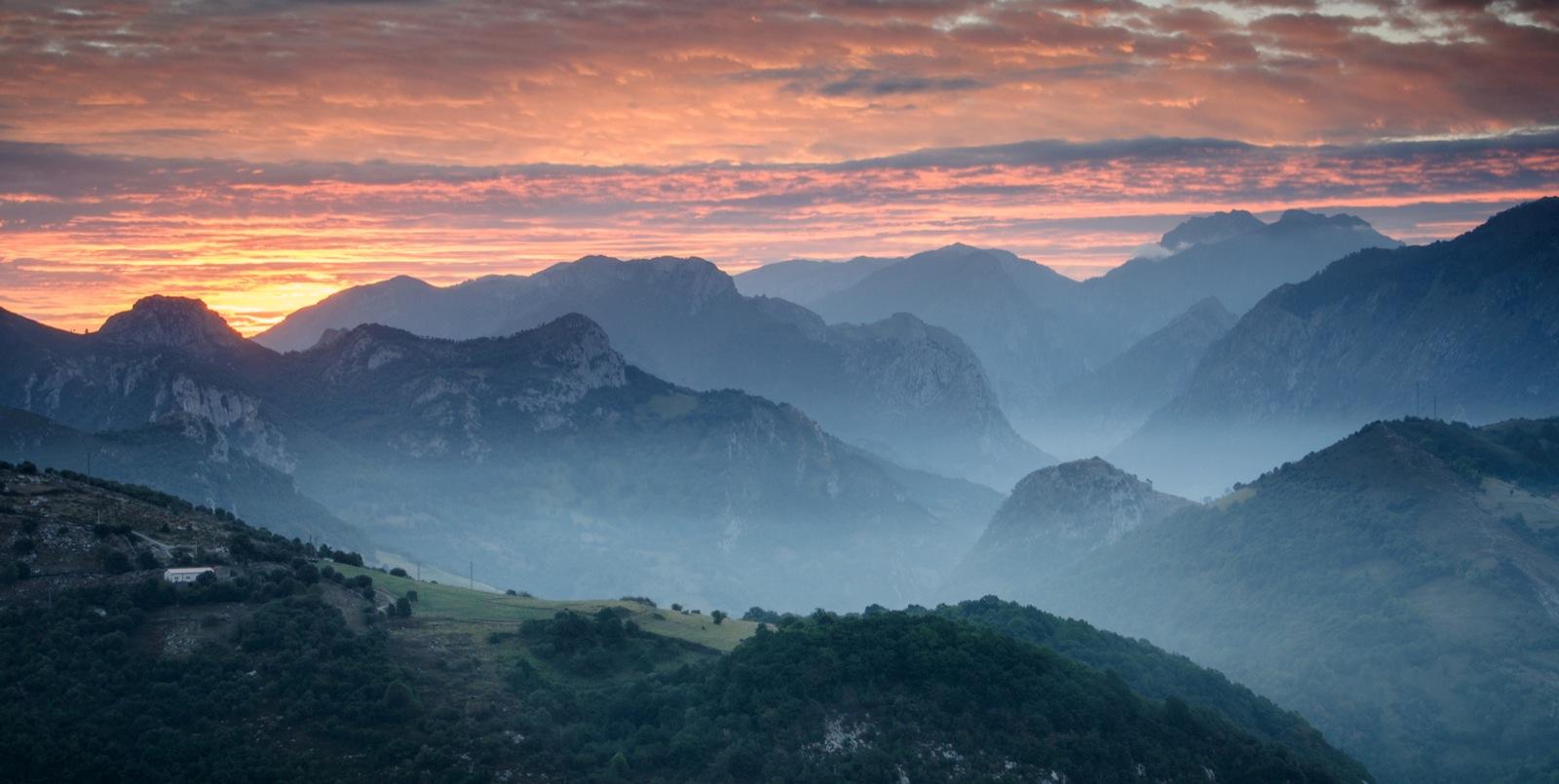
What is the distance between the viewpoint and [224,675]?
112562 mm

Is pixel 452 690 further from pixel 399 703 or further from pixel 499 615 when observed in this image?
pixel 499 615

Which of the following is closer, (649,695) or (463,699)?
(463,699)

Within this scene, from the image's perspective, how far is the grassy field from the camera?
5664 inches

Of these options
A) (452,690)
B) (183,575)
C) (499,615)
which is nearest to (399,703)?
(452,690)

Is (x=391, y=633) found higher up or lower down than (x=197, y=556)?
lower down

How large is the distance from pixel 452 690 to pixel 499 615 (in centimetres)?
3043

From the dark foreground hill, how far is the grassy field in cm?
80

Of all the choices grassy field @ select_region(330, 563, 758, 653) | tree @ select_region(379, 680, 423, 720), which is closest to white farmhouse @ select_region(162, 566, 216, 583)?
grassy field @ select_region(330, 563, 758, 653)

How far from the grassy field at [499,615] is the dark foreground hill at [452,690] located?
0.80 meters

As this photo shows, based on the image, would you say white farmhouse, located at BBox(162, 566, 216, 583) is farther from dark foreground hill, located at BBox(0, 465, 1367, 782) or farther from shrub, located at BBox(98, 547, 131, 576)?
shrub, located at BBox(98, 547, 131, 576)

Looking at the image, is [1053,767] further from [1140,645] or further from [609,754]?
[1140,645]

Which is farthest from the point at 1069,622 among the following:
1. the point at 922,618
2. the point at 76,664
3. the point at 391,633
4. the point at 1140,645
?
the point at 76,664

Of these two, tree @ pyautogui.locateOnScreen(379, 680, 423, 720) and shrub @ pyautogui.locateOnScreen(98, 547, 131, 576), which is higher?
shrub @ pyautogui.locateOnScreen(98, 547, 131, 576)

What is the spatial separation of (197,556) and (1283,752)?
10681cm
